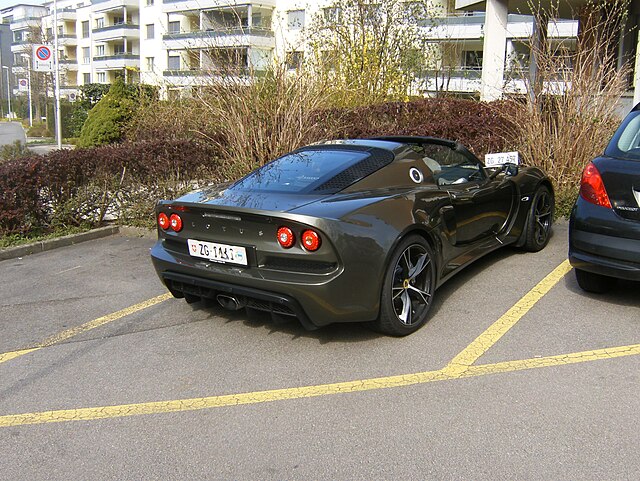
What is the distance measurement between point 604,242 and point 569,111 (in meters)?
4.52

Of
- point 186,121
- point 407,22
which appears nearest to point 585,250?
point 186,121

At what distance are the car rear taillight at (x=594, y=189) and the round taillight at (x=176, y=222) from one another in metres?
3.10


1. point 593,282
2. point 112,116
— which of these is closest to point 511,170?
point 593,282

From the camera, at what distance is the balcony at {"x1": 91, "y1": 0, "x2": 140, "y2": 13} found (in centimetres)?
6625

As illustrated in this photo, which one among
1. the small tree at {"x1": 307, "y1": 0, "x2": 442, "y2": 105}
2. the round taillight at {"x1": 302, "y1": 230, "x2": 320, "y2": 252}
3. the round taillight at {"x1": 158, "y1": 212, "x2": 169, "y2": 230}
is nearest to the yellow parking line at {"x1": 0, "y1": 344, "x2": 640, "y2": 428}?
the round taillight at {"x1": 302, "y1": 230, "x2": 320, "y2": 252}

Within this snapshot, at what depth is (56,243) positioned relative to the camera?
7.41 meters

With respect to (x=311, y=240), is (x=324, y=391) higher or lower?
lower

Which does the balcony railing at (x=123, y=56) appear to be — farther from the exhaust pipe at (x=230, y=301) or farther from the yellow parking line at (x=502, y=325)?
the exhaust pipe at (x=230, y=301)

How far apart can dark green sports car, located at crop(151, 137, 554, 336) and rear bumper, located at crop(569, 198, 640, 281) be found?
83 centimetres

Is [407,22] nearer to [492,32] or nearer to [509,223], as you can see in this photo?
[492,32]

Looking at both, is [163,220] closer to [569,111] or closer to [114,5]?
[569,111]

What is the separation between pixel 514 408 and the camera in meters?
3.29

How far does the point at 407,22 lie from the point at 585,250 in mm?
11727

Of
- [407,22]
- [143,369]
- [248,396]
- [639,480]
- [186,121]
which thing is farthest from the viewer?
[407,22]
